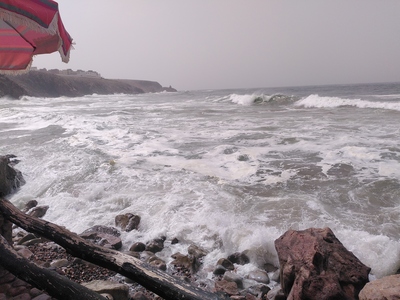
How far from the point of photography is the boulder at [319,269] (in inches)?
98.6

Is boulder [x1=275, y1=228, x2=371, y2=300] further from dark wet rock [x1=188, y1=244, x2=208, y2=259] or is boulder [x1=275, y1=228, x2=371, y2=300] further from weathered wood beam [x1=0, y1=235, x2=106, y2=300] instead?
weathered wood beam [x1=0, y1=235, x2=106, y2=300]

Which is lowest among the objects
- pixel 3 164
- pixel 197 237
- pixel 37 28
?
pixel 197 237

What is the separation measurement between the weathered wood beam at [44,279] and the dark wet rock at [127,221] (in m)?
2.07

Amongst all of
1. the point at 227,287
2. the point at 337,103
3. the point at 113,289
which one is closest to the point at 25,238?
the point at 113,289

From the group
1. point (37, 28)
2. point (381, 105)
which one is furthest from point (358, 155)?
point (381, 105)

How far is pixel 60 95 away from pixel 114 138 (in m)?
64.3

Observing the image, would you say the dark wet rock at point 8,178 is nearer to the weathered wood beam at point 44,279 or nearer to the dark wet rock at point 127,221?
the dark wet rock at point 127,221

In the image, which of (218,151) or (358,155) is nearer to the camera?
(358,155)

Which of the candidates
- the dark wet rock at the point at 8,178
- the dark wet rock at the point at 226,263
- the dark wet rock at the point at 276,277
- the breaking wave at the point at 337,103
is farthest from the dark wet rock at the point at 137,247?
the breaking wave at the point at 337,103

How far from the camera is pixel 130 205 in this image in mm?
5188

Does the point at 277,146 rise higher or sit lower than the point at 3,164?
lower

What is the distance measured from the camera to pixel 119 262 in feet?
7.59

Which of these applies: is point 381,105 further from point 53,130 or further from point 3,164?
point 3,164

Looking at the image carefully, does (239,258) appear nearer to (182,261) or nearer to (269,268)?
(269,268)
